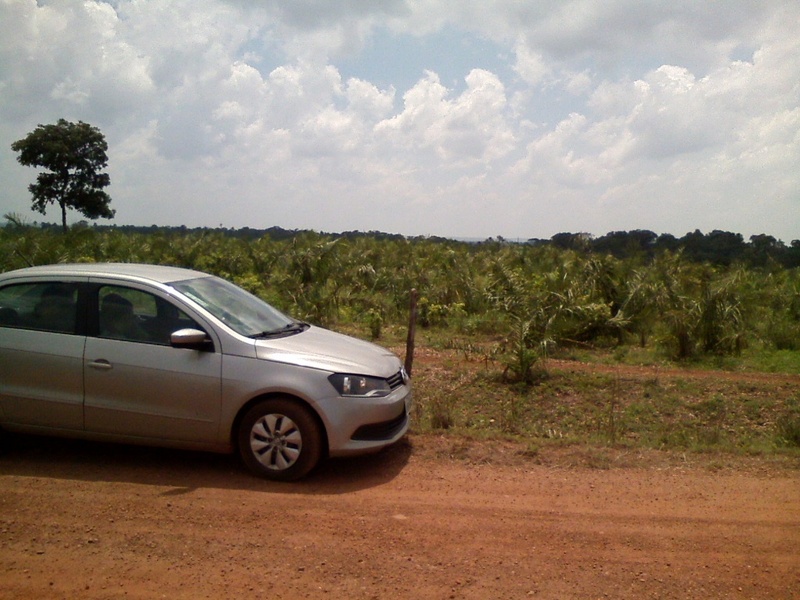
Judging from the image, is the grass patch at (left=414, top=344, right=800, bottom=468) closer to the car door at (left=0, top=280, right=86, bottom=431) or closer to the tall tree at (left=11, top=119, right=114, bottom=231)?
the car door at (left=0, top=280, right=86, bottom=431)

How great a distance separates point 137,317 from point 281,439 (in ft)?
5.34

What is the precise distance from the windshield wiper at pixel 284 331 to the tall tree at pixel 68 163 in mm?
28606

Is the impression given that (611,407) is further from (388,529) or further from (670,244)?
(670,244)

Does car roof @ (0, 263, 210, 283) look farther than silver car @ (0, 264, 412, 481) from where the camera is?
Yes

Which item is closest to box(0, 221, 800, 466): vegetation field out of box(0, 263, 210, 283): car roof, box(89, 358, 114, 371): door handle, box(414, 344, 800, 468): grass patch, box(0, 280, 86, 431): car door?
box(414, 344, 800, 468): grass patch

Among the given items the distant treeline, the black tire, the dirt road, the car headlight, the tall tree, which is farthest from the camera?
the tall tree

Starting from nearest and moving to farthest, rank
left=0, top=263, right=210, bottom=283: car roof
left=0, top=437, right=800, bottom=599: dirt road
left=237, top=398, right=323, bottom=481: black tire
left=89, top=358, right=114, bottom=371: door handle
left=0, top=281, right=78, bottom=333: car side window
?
left=0, top=437, right=800, bottom=599: dirt road < left=237, top=398, right=323, bottom=481: black tire < left=89, top=358, right=114, bottom=371: door handle < left=0, top=281, right=78, bottom=333: car side window < left=0, top=263, right=210, bottom=283: car roof

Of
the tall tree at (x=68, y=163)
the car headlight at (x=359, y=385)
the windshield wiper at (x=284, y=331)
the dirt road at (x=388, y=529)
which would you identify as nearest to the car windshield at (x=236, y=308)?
the windshield wiper at (x=284, y=331)

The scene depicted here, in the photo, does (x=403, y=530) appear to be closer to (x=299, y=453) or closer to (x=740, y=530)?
(x=299, y=453)

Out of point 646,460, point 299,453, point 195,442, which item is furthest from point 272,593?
point 646,460

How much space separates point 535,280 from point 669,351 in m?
2.86

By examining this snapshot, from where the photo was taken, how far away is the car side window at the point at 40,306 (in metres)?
6.04

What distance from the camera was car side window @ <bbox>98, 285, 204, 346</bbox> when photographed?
5.91m

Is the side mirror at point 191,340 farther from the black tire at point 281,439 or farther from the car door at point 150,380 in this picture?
the black tire at point 281,439
